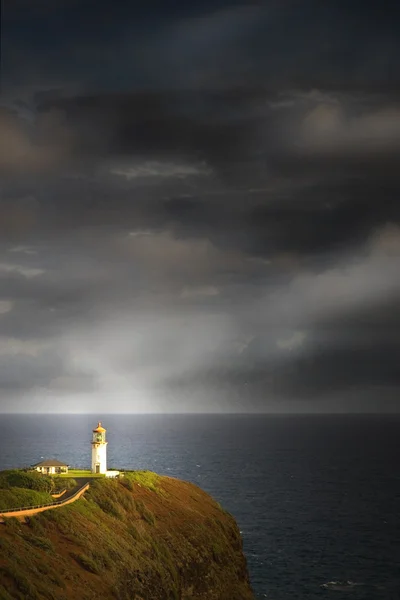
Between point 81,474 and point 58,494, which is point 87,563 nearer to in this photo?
point 58,494

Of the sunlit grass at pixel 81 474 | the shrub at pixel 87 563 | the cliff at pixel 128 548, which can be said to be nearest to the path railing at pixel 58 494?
the cliff at pixel 128 548

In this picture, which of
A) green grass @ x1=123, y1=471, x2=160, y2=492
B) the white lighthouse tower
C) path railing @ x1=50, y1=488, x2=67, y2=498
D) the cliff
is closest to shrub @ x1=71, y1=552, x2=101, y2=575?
the cliff

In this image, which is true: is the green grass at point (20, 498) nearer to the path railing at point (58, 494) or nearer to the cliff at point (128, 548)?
the cliff at point (128, 548)

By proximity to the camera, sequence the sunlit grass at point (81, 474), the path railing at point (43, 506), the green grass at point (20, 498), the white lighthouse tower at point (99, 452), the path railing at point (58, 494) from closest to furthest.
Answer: the path railing at point (43, 506) < the green grass at point (20, 498) < the path railing at point (58, 494) < the sunlit grass at point (81, 474) < the white lighthouse tower at point (99, 452)

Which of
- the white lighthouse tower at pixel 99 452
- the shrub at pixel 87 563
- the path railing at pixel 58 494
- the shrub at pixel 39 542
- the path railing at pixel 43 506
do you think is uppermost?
the white lighthouse tower at pixel 99 452

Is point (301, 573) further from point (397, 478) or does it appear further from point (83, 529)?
point (397, 478)

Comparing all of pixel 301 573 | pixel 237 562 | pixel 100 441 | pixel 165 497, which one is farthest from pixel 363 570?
pixel 100 441

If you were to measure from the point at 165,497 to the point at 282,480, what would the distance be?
107 metres

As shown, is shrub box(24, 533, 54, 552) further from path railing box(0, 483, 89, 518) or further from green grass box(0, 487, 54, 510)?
green grass box(0, 487, 54, 510)

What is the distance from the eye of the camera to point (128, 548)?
71562mm

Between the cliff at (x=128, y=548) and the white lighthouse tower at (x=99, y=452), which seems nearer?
the cliff at (x=128, y=548)

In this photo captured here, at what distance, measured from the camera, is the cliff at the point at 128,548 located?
59.1 metres

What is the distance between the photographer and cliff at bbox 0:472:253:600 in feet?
194

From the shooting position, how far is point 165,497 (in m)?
89.1
